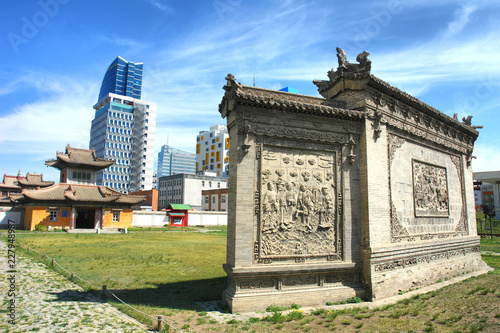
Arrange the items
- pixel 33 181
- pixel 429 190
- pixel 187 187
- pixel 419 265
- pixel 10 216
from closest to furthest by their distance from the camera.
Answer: pixel 419 265, pixel 429 190, pixel 10 216, pixel 33 181, pixel 187 187

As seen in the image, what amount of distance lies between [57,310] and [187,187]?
57.6m

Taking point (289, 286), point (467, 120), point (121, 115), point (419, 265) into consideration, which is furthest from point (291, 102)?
A: point (121, 115)

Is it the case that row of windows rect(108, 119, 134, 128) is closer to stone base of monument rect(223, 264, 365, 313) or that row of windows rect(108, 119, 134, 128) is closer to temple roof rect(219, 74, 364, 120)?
temple roof rect(219, 74, 364, 120)

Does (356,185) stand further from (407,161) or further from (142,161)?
(142,161)

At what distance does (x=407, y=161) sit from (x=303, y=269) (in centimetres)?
656

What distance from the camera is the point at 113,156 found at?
8188 cm

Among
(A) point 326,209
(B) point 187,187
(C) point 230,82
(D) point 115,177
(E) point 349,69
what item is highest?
(D) point 115,177

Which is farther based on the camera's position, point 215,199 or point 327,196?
point 215,199

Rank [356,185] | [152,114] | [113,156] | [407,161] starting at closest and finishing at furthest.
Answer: [356,185], [407,161], [113,156], [152,114]

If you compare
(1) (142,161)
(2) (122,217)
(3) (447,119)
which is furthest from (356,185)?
(1) (142,161)

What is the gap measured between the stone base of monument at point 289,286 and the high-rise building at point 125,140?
7993 cm

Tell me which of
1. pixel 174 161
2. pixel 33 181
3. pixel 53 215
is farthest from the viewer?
pixel 174 161

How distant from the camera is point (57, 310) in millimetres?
8109

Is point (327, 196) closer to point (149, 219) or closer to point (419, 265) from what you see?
point (419, 265)
